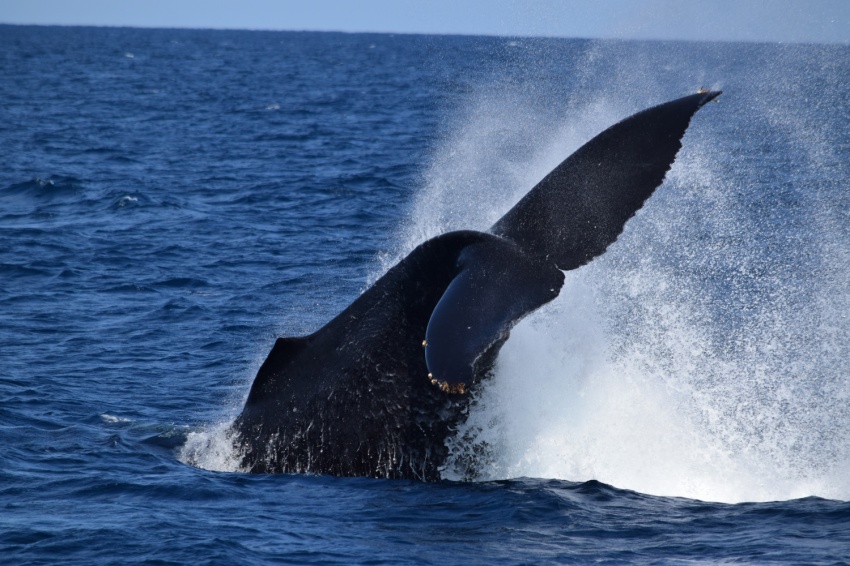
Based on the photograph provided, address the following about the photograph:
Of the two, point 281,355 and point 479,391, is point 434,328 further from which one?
point 281,355

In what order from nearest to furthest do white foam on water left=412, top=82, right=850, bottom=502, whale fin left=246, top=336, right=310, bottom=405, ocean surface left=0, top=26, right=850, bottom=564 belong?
ocean surface left=0, top=26, right=850, bottom=564 → whale fin left=246, top=336, right=310, bottom=405 → white foam on water left=412, top=82, right=850, bottom=502

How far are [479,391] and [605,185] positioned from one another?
1.84m

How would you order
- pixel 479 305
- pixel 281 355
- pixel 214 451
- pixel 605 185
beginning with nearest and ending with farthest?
pixel 479 305 < pixel 605 185 < pixel 281 355 < pixel 214 451

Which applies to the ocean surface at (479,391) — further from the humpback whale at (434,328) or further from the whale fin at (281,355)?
the whale fin at (281,355)

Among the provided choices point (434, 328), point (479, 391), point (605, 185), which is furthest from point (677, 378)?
point (434, 328)

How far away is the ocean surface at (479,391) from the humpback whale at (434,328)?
1.11 ft

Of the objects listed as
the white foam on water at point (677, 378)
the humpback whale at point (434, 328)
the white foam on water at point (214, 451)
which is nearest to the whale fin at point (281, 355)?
the humpback whale at point (434, 328)

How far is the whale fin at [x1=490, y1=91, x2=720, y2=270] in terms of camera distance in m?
7.36

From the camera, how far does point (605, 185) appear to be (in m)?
7.43

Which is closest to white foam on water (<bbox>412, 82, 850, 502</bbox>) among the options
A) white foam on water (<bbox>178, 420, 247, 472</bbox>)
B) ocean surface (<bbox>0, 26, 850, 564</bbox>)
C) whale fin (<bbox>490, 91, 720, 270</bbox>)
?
ocean surface (<bbox>0, 26, 850, 564</bbox>)

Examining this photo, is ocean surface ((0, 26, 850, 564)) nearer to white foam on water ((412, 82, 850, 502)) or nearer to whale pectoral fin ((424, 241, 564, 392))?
white foam on water ((412, 82, 850, 502))

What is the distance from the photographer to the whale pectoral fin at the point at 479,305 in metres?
6.54

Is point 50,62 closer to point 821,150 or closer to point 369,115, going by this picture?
point 369,115

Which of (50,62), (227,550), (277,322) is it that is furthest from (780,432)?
(50,62)
